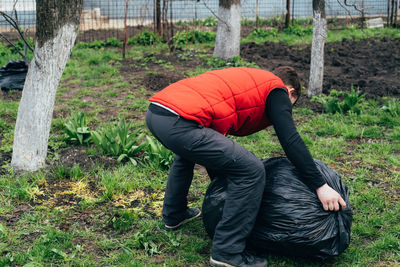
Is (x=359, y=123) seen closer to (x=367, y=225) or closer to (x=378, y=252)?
(x=367, y=225)

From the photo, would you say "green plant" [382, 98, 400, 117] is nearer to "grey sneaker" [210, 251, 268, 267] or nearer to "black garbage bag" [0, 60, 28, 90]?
"grey sneaker" [210, 251, 268, 267]

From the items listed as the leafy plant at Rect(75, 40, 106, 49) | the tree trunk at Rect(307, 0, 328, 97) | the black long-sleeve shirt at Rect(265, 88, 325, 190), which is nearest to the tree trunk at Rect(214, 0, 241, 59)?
the tree trunk at Rect(307, 0, 328, 97)

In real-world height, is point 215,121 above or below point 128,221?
above

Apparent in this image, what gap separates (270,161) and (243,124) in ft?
1.55

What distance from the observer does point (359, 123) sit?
564cm

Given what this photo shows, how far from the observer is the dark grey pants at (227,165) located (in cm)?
276

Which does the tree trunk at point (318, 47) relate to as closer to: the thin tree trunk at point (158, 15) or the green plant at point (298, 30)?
the thin tree trunk at point (158, 15)

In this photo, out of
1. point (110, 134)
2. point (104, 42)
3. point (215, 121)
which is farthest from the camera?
point (104, 42)

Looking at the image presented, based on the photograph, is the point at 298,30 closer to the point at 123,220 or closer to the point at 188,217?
the point at 188,217

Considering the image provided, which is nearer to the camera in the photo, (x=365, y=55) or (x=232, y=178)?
(x=232, y=178)

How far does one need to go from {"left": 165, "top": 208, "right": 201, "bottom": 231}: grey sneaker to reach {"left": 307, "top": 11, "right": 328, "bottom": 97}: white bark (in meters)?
3.69

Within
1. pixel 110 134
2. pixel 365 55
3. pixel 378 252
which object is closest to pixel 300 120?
pixel 110 134

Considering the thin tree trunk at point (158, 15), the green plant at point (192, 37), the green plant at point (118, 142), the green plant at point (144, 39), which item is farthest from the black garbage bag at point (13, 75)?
the thin tree trunk at point (158, 15)

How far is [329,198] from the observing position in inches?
112
